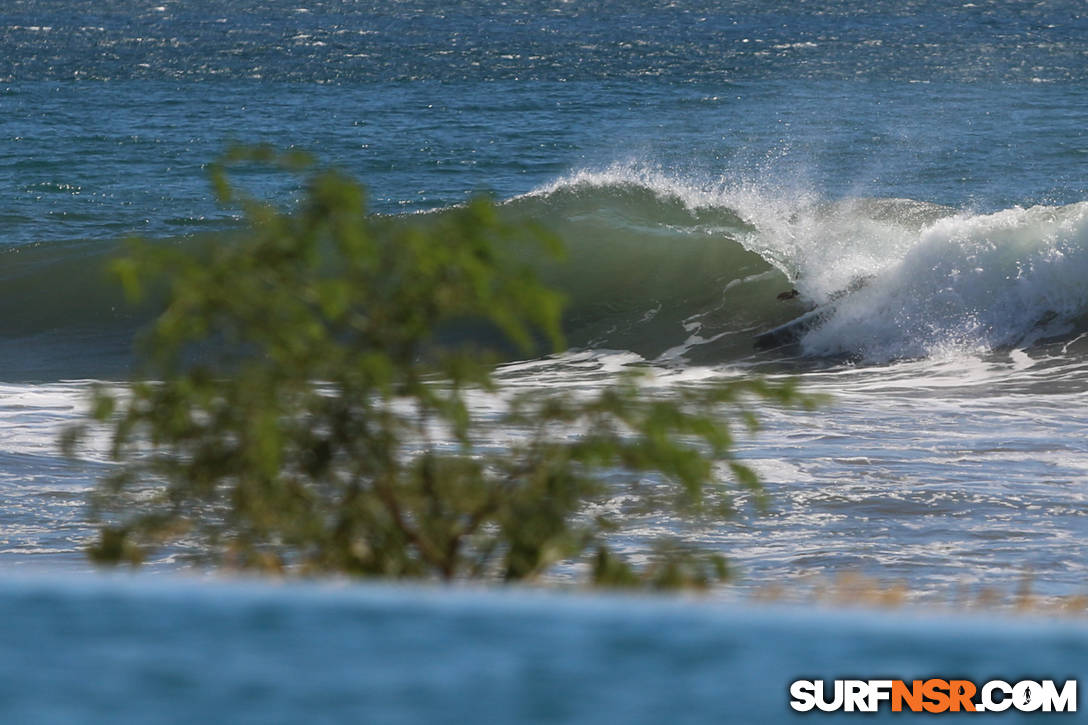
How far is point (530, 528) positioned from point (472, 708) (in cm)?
85

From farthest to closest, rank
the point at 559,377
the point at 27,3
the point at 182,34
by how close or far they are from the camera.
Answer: the point at 27,3, the point at 182,34, the point at 559,377

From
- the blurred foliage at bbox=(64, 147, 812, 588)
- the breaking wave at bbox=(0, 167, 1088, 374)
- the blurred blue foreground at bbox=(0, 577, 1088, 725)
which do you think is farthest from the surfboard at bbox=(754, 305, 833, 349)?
the blurred blue foreground at bbox=(0, 577, 1088, 725)

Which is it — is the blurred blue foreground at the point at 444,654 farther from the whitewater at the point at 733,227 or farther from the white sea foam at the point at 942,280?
the white sea foam at the point at 942,280

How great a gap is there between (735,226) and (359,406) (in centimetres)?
1314

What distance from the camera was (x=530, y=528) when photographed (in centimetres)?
316

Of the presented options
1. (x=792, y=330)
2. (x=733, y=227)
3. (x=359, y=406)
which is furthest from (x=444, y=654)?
(x=733, y=227)

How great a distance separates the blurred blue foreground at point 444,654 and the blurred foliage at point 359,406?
14.2 inches

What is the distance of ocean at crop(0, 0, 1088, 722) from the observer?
6977mm

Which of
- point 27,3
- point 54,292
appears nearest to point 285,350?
point 54,292

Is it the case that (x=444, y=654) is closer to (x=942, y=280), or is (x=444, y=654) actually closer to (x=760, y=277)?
(x=942, y=280)

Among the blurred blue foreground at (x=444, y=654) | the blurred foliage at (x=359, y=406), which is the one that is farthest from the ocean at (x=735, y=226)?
the blurred foliage at (x=359, y=406)

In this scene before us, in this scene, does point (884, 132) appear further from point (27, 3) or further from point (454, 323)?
point (27, 3)

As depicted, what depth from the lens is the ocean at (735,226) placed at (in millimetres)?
6977

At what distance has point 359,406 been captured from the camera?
3230 millimetres
